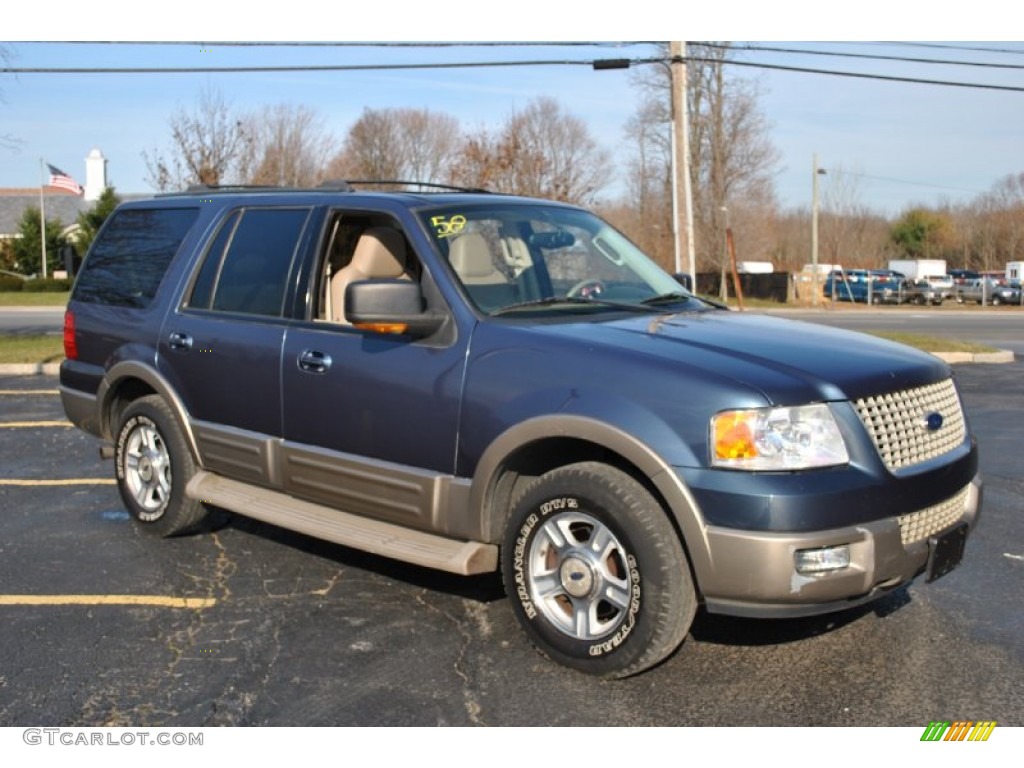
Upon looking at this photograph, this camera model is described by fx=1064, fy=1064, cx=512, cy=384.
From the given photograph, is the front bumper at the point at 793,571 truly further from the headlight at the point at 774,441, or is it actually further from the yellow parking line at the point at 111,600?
the yellow parking line at the point at 111,600

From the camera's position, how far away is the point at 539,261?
16.8 feet

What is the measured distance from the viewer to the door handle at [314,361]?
498cm

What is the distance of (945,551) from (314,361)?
Result: 286cm

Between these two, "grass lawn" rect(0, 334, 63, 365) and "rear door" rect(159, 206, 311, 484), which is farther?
"grass lawn" rect(0, 334, 63, 365)

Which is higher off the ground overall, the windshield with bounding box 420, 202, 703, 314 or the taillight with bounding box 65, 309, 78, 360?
the windshield with bounding box 420, 202, 703, 314

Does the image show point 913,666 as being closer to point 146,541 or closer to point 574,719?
point 574,719

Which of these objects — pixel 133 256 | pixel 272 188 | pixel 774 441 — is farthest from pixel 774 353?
pixel 133 256

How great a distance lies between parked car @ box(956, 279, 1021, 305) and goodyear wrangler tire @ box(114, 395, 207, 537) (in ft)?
149

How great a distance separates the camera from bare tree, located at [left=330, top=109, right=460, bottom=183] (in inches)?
1943

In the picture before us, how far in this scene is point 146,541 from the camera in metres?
6.09

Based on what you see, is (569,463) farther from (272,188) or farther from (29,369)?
(29,369)

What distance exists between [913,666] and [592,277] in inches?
88.9

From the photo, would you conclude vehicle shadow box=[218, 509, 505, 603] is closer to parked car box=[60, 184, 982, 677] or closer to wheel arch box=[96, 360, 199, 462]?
parked car box=[60, 184, 982, 677]
